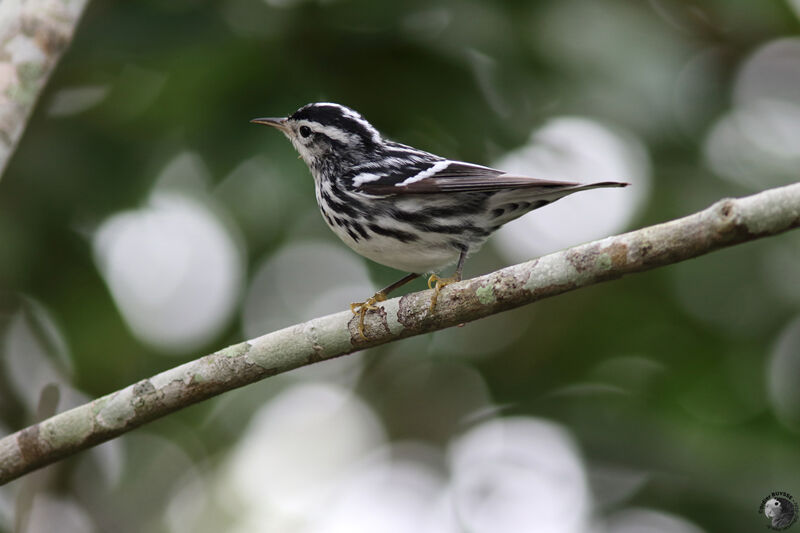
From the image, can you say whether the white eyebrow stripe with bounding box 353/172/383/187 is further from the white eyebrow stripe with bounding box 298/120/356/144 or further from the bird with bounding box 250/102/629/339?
the white eyebrow stripe with bounding box 298/120/356/144

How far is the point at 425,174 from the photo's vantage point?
507 centimetres

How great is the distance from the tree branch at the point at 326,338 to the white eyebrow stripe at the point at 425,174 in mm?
1109

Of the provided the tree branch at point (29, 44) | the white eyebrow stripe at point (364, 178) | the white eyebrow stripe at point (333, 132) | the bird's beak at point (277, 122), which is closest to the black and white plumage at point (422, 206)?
the white eyebrow stripe at point (364, 178)

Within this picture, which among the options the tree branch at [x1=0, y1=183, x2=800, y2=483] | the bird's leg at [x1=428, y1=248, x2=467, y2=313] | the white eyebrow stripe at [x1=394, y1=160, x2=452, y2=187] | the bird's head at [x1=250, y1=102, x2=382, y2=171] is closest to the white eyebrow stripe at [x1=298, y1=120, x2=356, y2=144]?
the bird's head at [x1=250, y1=102, x2=382, y2=171]

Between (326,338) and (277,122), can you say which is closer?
(326,338)

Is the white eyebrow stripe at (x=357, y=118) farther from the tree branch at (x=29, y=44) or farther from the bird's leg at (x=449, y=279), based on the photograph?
the tree branch at (x=29, y=44)

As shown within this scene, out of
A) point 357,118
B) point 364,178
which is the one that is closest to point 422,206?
point 364,178

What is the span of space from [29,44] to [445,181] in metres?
2.37

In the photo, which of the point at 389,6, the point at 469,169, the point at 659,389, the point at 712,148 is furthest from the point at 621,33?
the point at 659,389

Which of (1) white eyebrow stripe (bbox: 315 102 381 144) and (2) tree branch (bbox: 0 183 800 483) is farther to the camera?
(1) white eyebrow stripe (bbox: 315 102 381 144)

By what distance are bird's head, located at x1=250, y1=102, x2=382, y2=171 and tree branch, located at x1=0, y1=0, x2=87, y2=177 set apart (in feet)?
5.02

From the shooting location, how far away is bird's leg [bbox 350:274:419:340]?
156 inches

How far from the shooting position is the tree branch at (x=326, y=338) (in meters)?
3.53

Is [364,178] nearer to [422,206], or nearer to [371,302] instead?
[422,206]
